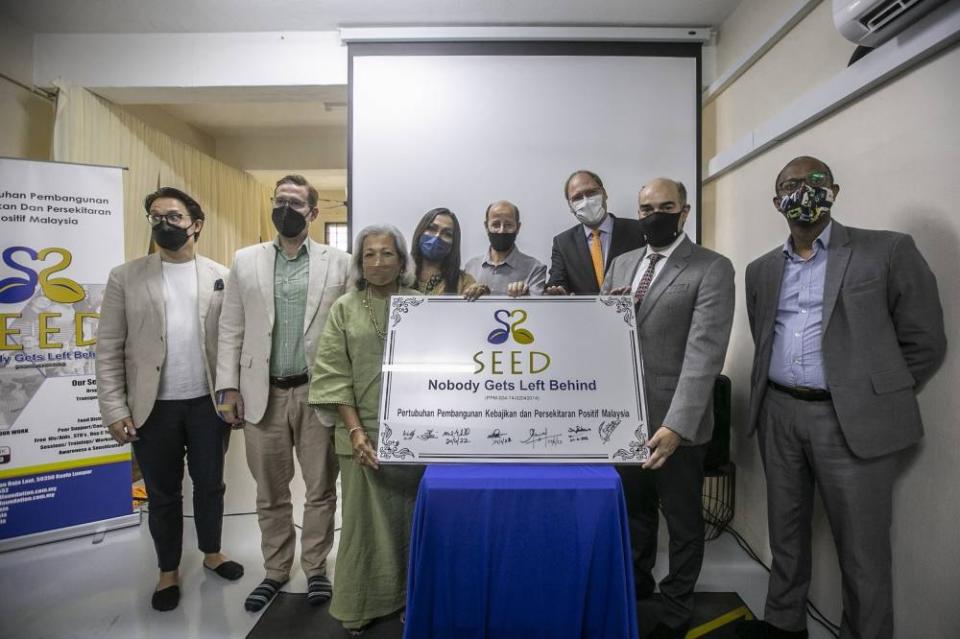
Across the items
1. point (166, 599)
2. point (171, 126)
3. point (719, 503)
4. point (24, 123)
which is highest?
point (171, 126)

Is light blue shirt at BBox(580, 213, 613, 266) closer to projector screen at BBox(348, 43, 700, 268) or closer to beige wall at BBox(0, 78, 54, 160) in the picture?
projector screen at BBox(348, 43, 700, 268)

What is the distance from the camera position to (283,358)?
198cm

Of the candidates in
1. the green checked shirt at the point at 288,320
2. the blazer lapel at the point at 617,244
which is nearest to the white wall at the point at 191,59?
the green checked shirt at the point at 288,320

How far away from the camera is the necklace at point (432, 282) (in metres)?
2.46

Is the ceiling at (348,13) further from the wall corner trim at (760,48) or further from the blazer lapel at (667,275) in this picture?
the blazer lapel at (667,275)

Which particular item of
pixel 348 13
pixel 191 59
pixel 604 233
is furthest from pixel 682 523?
pixel 191 59

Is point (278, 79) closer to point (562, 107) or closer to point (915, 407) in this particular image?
point (562, 107)

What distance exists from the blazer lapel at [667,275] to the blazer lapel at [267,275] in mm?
1539

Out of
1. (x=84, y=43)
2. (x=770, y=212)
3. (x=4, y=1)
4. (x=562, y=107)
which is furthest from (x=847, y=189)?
(x=4, y=1)

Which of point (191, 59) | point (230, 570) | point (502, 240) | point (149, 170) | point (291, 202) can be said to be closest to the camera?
point (291, 202)

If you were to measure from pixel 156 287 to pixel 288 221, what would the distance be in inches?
25.9

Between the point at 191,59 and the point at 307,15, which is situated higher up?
the point at 307,15

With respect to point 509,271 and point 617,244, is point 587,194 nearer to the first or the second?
point 617,244

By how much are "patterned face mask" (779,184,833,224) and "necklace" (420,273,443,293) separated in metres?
1.63
